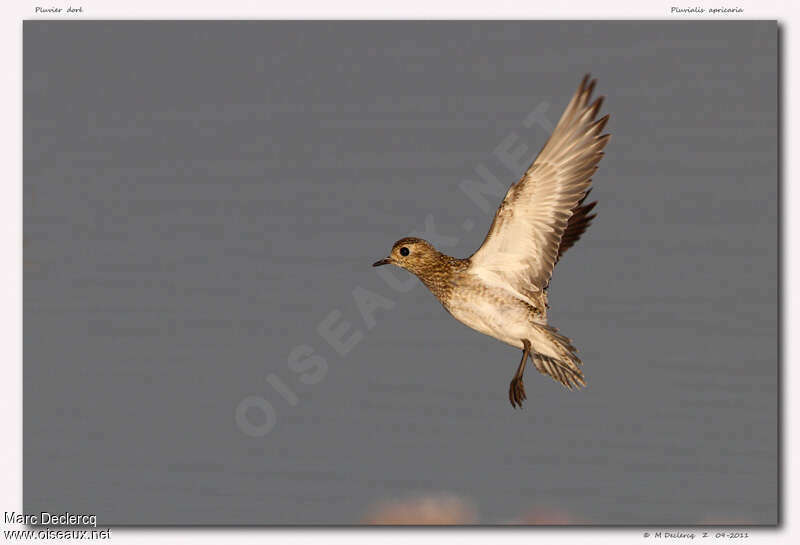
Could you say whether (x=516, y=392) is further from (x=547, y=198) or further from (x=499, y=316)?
(x=547, y=198)

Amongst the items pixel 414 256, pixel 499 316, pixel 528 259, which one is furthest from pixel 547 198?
pixel 414 256

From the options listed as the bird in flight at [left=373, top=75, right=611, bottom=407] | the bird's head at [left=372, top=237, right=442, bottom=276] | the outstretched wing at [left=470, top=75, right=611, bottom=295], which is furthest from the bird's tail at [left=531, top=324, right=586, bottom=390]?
the bird's head at [left=372, top=237, right=442, bottom=276]

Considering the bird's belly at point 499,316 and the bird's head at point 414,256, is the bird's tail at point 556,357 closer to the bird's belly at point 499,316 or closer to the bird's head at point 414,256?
the bird's belly at point 499,316

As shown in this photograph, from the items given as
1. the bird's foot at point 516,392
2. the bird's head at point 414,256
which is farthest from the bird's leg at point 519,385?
the bird's head at point 414,256

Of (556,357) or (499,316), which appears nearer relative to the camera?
(499,316)

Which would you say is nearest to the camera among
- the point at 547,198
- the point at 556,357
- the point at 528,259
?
the point at 547,198

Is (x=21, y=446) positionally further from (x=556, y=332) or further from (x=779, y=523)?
(x=779, y=523)

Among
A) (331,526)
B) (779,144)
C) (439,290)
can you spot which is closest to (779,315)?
(779,144)
